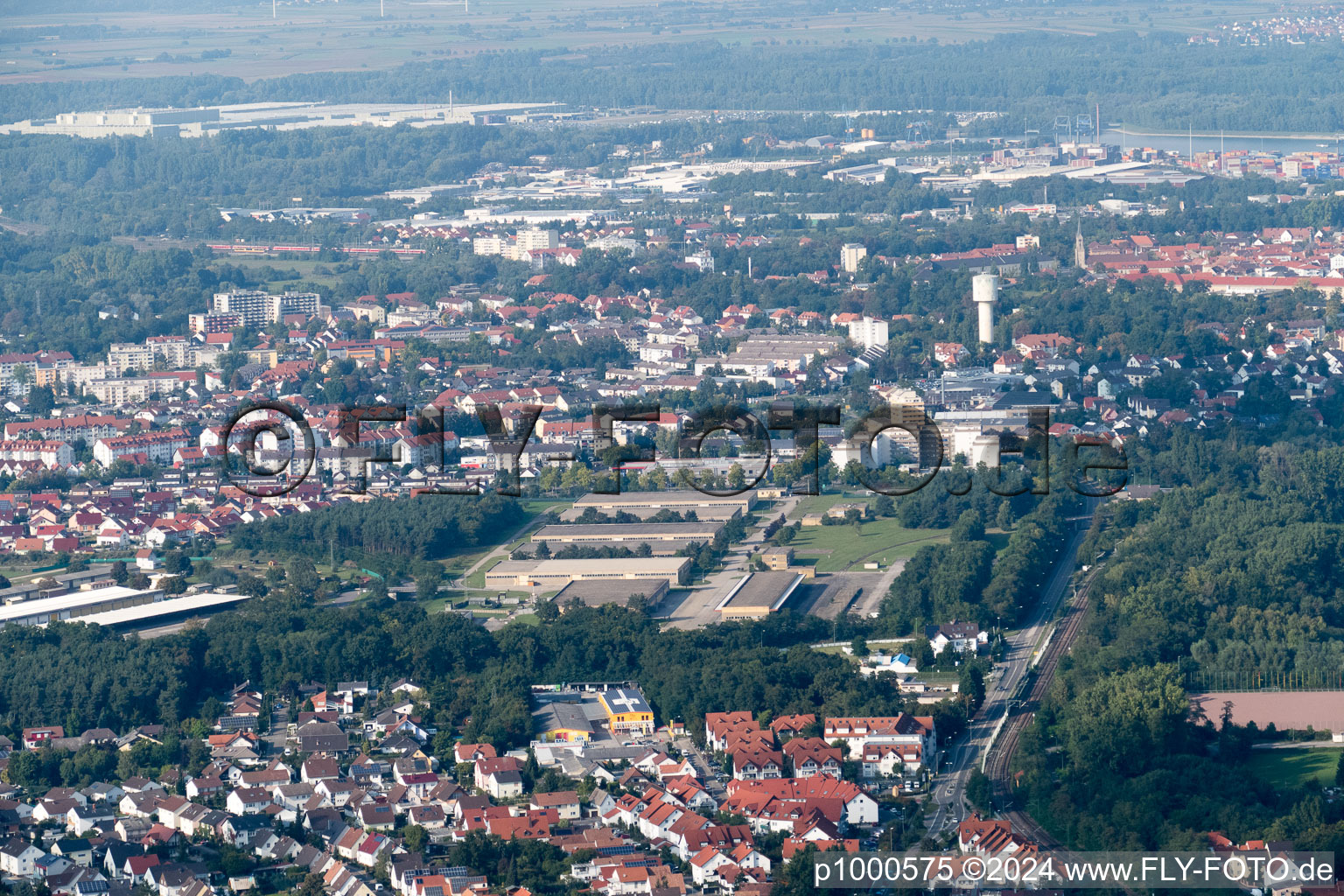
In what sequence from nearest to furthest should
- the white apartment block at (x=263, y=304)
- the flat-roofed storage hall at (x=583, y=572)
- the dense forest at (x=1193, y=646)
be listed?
the dense forest at (x=1193, y=646), the flat-roofed storage hall at (x=583, y=572), the white apartment block at (x=263, y=304)

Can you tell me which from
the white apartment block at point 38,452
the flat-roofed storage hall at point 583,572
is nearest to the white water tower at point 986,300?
the white apartment block at point 38,452

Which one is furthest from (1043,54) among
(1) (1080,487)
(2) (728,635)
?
(2) (728,635)

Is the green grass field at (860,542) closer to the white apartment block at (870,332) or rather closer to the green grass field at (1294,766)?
the green grass field at (1294,766)

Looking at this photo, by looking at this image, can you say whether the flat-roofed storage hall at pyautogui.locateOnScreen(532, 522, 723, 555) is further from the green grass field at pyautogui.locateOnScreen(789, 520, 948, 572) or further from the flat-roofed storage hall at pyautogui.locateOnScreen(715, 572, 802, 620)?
the flat-roofed storage hall at pyautogui.locateOnScreen(715, 572, 802, 620)

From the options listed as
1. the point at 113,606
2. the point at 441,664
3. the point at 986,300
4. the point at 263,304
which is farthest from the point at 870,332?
the point at 441,664

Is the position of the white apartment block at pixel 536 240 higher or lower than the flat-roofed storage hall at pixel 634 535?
lower

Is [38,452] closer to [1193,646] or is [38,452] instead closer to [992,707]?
[992,707]

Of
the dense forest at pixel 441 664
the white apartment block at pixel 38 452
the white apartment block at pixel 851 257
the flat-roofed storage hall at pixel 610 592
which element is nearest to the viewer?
the dense forest at pixel 441 664
